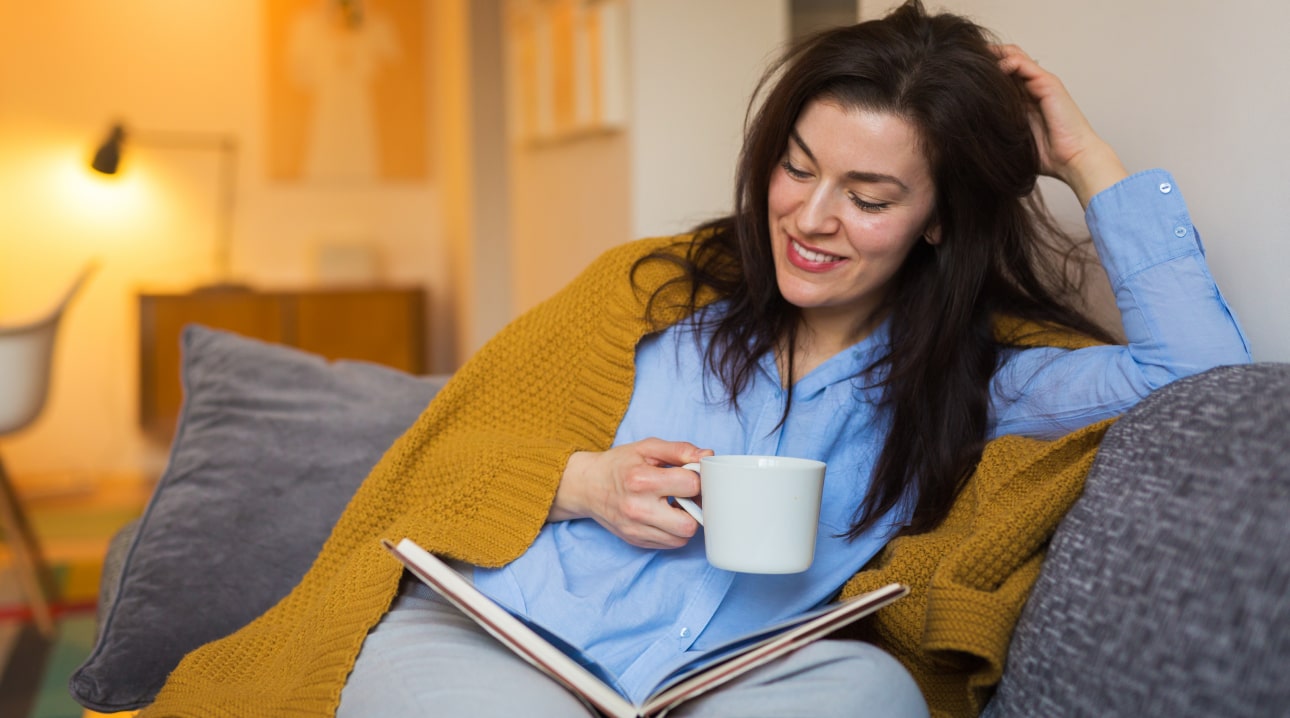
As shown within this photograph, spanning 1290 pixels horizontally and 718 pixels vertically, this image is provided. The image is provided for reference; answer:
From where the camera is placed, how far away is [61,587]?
326 cm

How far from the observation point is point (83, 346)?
16.5 ft

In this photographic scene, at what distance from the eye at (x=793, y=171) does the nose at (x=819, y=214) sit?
0.03 metres

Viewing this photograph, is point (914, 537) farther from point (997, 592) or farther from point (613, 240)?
point (613, 240)

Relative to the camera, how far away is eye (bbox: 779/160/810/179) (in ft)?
4.43

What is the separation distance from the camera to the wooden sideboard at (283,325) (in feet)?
15.2

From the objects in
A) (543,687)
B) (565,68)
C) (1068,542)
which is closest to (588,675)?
(543,687)

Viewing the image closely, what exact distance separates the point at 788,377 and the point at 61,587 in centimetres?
262

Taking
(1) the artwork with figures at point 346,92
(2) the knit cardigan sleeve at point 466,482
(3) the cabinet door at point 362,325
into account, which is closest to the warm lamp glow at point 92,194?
(1) the artwork with figures at point 346,92

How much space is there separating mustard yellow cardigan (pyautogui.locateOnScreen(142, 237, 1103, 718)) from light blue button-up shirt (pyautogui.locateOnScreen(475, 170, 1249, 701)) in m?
0.06

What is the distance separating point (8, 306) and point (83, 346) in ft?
1.11

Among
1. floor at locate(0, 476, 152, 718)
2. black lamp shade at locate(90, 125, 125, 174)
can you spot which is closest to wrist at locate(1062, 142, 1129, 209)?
floor at locate(0, 476, 152, 718)

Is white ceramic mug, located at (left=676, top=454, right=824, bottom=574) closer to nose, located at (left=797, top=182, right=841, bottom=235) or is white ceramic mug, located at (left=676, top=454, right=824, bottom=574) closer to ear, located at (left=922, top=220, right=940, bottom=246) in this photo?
nose, located at (left=797, top=182, right=841, bottom=235)

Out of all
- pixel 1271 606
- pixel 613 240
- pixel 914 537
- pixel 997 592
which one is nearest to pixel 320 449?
pixel 914 537

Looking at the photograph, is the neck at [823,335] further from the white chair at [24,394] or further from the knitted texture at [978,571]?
the white chair at [24,394]
